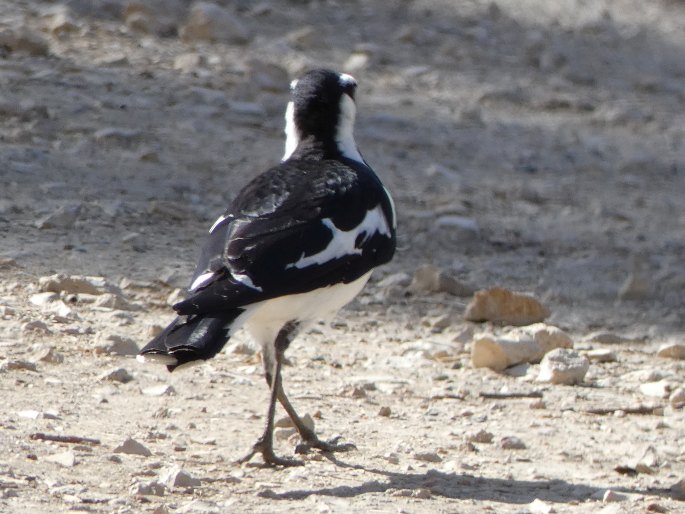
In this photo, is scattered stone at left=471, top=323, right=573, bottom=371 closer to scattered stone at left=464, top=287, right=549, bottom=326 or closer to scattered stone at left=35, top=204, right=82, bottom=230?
scattered stone at left=464, top=287, right=549, bottom=326

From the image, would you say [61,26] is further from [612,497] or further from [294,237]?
[612,497]

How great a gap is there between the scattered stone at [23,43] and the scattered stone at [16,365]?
425 centimetres

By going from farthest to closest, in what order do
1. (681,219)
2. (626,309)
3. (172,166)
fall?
(681,219) → (172,166) → (626,309)

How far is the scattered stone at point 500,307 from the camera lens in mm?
6723

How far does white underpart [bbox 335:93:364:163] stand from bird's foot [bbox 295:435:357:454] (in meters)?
1.12

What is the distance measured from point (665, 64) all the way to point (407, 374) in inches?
259

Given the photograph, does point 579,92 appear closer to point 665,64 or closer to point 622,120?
point 622,120

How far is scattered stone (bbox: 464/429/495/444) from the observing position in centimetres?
519

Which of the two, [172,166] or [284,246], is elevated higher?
[284,246]

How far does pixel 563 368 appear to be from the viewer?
5.97m

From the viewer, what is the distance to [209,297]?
443 cm

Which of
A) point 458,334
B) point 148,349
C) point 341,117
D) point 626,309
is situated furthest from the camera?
point 626,309

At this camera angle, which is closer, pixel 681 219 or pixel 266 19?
pixel 681 219

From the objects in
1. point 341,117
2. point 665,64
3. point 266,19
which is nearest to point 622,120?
point 665,64
